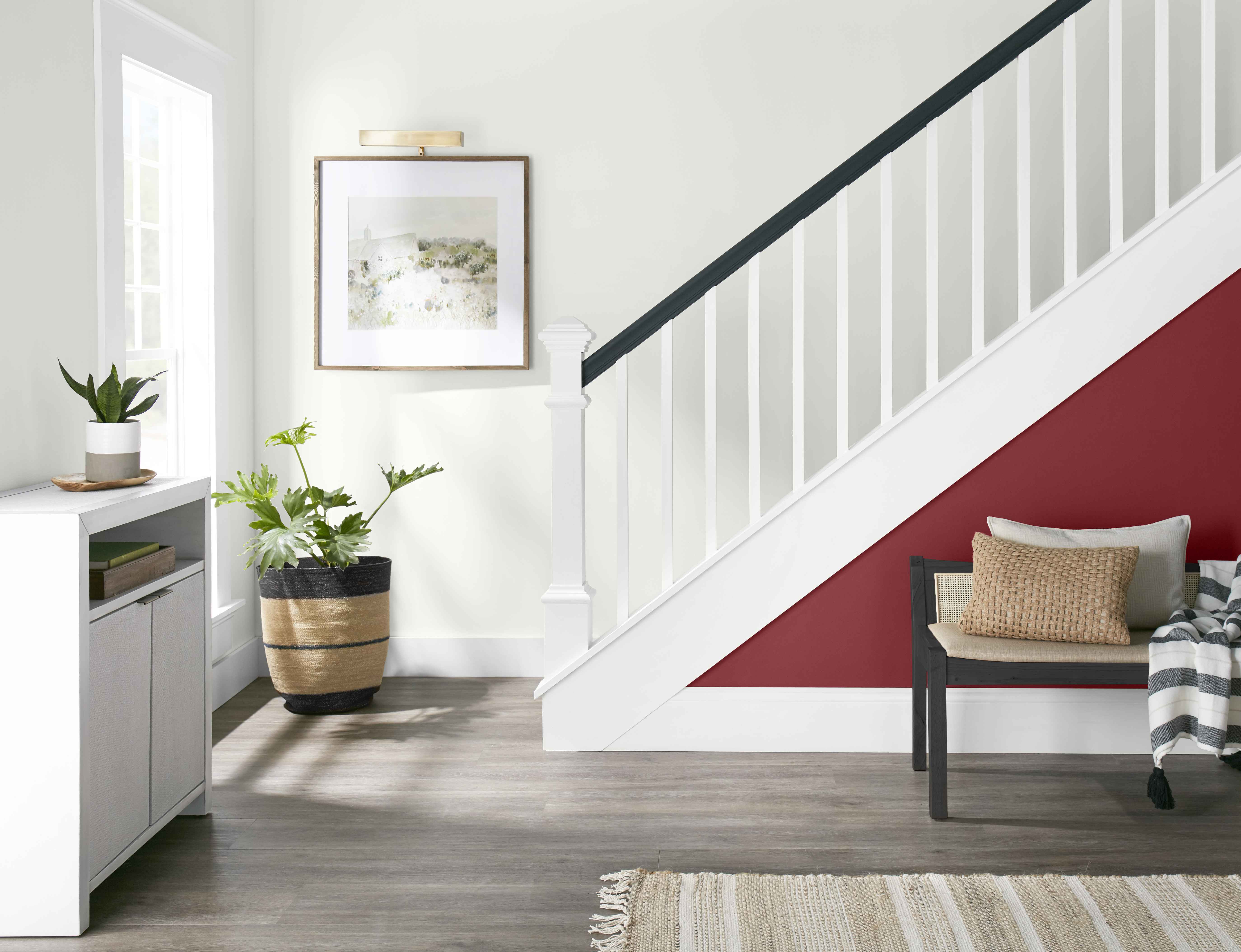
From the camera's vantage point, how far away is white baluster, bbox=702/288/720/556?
10.3ft

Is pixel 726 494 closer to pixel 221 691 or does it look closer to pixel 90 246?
pixel 221 691

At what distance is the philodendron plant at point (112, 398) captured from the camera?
8.25 ft

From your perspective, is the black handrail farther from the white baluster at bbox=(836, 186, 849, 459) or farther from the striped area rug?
the striped area rug

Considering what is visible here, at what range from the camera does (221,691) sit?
3820 mm

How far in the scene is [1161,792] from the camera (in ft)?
8.89

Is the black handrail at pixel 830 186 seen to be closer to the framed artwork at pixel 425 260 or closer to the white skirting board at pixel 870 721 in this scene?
the framed artwork at pixel 425 260

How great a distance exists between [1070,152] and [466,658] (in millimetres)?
2799

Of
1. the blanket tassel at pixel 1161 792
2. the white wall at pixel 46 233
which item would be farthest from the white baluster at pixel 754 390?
the white wall at pixel 46 233

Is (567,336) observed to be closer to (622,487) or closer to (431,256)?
(622,487)

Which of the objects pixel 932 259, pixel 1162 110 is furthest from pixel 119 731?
pixel 1162 110

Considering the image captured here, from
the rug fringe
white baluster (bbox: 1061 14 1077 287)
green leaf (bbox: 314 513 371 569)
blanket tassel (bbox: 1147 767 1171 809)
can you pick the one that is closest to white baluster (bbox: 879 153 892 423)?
white baluster (bbox: 1061 14 1077 287)

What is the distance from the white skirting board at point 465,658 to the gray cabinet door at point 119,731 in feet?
5.87

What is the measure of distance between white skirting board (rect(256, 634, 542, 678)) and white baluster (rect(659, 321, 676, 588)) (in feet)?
3.71

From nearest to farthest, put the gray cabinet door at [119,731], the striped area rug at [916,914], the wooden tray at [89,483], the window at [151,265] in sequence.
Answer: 1. the striped area rug at [916,914]
2. the gray cabinet door at [119,731]
3. the wooden tray at [89,483]
4. the window at [151,265]
